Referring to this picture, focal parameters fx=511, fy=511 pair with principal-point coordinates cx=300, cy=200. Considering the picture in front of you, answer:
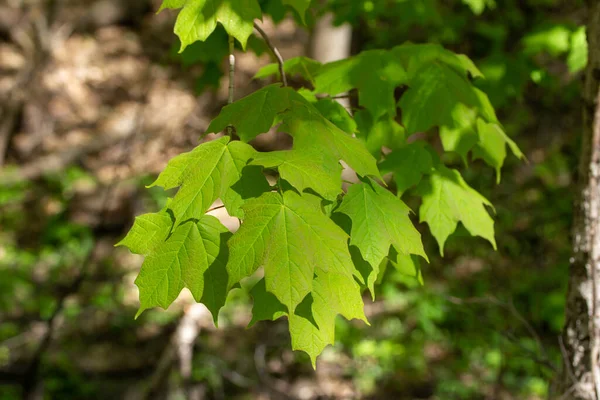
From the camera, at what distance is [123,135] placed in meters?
6.93

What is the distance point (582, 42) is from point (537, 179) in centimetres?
362

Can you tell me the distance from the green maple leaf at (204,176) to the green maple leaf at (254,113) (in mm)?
78

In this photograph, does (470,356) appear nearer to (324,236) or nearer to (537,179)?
(537,179)

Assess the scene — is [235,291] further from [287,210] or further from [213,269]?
[287,210]

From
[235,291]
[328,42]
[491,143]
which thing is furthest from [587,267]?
[235,291]

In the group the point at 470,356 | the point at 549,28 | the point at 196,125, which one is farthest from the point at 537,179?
the point at 196,125

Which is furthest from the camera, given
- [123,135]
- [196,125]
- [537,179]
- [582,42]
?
[123,135]

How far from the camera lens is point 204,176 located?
4.32ft

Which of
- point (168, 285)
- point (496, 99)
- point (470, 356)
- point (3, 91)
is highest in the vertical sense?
point (168, 285)

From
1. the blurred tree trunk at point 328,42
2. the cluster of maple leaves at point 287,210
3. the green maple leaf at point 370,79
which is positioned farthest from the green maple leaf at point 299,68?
the blurred tree trunk at point 328,42

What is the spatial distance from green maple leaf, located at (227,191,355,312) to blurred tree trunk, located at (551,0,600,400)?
140 cm

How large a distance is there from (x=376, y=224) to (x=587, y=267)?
47.6 inches

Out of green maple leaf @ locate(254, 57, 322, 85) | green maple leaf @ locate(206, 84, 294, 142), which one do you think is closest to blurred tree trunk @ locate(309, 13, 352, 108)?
green maple leaf @ locate(254, 57, 322, 85)

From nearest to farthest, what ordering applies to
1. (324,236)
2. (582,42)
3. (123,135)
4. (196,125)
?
(324,236) → (582,42) → (196,125) → (123,135)
